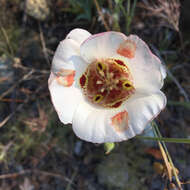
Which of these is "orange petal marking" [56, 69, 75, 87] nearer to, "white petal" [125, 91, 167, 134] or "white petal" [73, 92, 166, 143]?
"white petal" [73, 92, 166, 143]

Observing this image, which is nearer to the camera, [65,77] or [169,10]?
[65,77]

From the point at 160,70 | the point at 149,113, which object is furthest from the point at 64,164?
the point at 160,70

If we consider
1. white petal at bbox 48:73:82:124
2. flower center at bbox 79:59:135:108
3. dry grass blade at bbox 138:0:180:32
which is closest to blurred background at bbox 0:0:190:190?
dry grass blade at bbox 138:0:180:32

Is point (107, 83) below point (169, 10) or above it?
below

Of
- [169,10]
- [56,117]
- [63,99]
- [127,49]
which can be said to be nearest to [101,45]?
[127,49]

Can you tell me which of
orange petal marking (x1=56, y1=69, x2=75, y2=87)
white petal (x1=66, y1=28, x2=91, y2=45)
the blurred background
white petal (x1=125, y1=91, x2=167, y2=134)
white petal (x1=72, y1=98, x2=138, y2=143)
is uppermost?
white petal (x1=66, y1=28, x2=91, y2=45)

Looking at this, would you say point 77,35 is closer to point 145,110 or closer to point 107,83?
point 107,83
